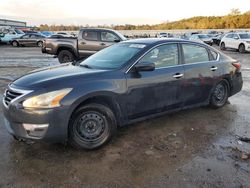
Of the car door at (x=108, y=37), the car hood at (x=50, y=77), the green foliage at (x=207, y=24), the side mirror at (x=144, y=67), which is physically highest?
the green foliage at (x=207, y=24)

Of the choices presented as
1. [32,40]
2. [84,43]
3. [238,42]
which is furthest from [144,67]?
[32,40]

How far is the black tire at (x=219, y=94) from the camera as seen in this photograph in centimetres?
596

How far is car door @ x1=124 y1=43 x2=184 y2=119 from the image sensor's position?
4.44 metres

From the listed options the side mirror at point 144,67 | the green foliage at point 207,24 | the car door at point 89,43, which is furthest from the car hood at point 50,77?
the green foliage at point 207,24

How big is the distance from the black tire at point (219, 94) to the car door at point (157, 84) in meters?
1.20

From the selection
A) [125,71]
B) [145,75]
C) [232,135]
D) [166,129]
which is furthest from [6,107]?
[232,135]

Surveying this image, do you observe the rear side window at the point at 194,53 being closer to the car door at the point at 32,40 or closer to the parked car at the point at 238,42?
the parked car at the point at 238,42

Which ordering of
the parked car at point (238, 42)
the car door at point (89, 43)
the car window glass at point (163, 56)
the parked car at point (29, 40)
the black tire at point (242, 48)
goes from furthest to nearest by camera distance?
the parked car at point (29, 40) → the black tire at point (242, 48) → the parked car at point (238, 42) → the car door at point (89, 43) → the car window glass at point (163, 56)

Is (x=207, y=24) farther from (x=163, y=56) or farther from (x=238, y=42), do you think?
(x=163, y=56)

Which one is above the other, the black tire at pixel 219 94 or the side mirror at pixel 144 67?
the side mirror at pixel 144 67

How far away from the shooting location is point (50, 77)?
4090 mm

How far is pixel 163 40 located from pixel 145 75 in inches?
37.9

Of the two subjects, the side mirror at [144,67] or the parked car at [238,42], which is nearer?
the side mirror at [144,67]

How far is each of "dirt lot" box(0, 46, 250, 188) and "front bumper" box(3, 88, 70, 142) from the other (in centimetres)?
36
